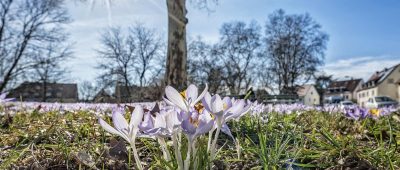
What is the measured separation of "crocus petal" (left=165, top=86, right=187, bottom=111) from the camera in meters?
0.93

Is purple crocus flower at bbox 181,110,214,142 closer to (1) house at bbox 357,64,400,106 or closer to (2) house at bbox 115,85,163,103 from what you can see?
(2) house at bbox 115,85,163,103

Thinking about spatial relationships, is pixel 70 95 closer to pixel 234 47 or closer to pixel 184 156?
pixel 234 47

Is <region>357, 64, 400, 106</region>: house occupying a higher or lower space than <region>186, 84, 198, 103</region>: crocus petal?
higher

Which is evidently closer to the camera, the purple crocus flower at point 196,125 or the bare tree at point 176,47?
the purple crocus flower at point 196,125

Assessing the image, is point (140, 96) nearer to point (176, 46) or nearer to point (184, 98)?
point (176, 46)

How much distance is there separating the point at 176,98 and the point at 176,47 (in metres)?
7.27

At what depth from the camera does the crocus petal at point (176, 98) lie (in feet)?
3.05

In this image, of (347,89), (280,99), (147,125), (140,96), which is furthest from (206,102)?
(347,89)

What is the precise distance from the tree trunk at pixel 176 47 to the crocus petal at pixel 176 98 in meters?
7.02

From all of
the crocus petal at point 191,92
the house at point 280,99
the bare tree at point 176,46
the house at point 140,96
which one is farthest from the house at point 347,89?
the crocus petal at point 191,92

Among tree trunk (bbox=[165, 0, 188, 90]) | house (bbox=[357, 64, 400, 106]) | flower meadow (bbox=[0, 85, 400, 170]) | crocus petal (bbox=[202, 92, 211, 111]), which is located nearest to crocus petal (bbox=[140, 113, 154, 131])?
flower meadow (bbox=[0, 85, 400, 170])

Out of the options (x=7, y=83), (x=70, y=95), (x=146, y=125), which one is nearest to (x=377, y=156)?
(x=146, y=125)

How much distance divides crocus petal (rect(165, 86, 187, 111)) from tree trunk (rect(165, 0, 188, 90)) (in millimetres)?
7016

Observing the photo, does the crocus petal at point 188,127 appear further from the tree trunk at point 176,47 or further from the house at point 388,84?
the house at point 388,84
